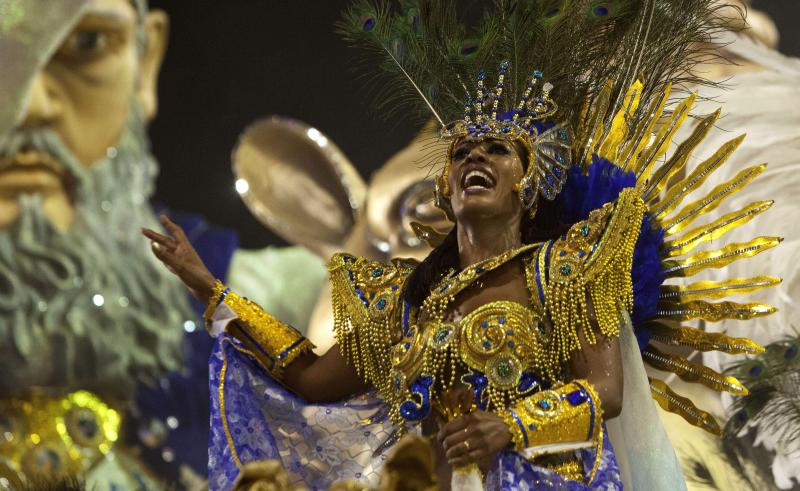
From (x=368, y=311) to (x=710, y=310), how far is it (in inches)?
29.0

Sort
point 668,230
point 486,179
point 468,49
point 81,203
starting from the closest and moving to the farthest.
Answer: point 486,179, point 668,230, point 468,49, point 81,203

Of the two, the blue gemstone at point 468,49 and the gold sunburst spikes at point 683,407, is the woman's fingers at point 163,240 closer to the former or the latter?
the blue gemstone at point 468,49

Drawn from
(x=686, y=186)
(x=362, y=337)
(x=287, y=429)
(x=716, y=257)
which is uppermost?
(x=686, y=186)

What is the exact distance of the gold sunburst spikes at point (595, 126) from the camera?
2.58 metres

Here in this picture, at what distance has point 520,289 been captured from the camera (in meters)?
2.34

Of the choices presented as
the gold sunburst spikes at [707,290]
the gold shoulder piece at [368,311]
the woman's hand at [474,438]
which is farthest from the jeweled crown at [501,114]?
the woman's hand at [474,438]

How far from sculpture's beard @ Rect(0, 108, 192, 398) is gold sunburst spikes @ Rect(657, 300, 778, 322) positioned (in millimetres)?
2222

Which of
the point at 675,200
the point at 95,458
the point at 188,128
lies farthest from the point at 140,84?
the point at 675,200

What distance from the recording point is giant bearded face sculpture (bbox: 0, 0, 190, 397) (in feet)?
13.7

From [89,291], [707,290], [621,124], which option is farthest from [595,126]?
[89,291]

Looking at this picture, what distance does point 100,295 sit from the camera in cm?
427

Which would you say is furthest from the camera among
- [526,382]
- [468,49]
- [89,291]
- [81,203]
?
[81,203]

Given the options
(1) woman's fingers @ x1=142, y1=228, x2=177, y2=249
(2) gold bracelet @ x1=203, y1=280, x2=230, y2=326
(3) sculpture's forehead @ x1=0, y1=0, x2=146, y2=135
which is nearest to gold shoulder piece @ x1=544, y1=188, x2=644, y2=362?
(2) gold bracelet @ x1=203, y1=280, x2=230, y2=326

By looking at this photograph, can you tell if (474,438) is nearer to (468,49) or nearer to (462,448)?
(462,448)
